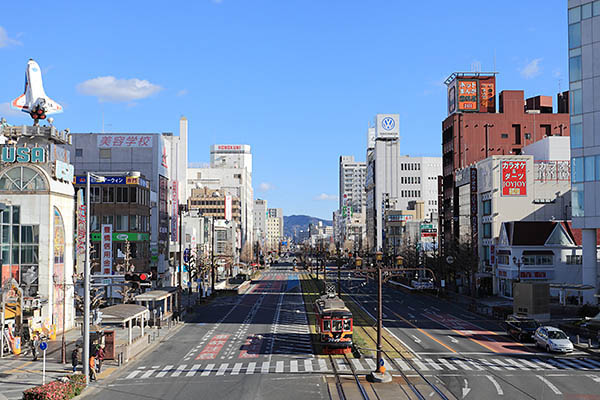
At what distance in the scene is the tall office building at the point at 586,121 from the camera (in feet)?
225

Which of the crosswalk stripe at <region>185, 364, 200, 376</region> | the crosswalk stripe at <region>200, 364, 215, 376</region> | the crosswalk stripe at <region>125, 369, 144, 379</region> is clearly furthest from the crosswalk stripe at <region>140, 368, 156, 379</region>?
the crosswalk stripe at <region>200, 364, 215, 376</region>

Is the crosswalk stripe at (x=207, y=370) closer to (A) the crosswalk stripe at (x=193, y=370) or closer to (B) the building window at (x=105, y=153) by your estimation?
(A) the crosswalk stripe at (x=193, y=370)

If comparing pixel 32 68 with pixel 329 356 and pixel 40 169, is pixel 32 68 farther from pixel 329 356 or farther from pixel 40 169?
pixel 329 356

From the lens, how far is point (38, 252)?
52719mm

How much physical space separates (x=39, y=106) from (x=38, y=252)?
542 inches

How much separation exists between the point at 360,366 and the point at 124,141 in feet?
238

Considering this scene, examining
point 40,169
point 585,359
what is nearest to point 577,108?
point 585,359

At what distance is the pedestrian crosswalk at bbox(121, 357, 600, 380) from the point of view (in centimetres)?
3600

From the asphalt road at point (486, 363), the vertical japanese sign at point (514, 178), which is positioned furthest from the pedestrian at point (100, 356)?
the vertical japanese sign at point (514, 178)

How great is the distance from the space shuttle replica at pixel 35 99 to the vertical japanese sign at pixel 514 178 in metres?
63.6

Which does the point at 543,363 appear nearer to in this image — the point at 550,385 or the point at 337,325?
the point at 550,385

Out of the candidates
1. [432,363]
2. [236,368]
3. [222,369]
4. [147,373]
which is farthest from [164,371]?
[432,363]

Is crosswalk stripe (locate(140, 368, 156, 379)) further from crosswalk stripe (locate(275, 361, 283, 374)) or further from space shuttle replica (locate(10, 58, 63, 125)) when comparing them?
space shuttle replica (locate(10, 58, 63, 125))

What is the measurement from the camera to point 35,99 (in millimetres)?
57406
